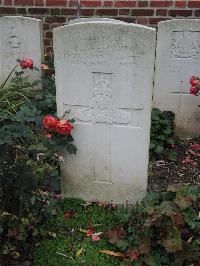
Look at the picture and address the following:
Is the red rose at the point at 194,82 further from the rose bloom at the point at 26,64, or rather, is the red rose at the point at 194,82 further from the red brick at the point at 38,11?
the red brick at the point at 38,11

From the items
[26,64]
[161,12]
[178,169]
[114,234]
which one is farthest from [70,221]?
[161,12]

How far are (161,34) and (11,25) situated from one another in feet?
5.24

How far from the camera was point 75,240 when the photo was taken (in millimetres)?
3094

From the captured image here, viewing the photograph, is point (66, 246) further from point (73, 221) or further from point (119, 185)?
point (119, 185)

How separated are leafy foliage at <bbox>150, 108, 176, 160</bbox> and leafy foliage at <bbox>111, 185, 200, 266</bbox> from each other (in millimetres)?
1211

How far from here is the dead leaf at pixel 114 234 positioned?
2984 mm

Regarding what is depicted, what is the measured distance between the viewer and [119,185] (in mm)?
3346

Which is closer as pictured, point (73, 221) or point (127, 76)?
point (127, 76)

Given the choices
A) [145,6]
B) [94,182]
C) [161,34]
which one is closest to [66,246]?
[94,182]

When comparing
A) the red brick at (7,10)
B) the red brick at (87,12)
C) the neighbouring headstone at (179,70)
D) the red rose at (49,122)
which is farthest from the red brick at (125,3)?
the red rose at (49,122)

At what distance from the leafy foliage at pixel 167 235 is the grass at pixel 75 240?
0.18 metres

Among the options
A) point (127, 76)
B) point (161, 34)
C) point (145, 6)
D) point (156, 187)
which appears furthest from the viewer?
point (145, 6)

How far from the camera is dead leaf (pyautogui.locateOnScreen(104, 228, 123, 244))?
2984mm

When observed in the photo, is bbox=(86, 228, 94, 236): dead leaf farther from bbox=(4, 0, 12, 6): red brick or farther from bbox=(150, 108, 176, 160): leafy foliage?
bbox=(4, 0, 12, 6): red brick
